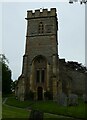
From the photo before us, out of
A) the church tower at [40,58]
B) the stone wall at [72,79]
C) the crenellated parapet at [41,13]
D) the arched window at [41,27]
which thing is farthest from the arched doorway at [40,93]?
the crenellated parapet at [41,13]

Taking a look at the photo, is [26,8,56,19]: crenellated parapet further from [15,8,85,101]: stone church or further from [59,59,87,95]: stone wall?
[59,59,87,95]: stone wall

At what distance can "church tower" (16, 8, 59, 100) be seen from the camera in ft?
155

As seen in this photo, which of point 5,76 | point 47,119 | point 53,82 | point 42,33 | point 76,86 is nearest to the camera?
point 47,119

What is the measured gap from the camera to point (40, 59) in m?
49.2

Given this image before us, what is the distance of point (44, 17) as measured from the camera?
51.3m

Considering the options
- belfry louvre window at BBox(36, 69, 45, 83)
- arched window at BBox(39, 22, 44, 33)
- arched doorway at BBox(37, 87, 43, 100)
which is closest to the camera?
arched doorway at BBox(37, 87, 43, 100)

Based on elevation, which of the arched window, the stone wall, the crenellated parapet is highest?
the crenellated parapet

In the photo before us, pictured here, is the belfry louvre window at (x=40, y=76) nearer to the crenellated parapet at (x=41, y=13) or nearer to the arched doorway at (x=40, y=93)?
the arched doorway at (x=40, y=93)

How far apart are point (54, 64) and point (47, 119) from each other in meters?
25.1

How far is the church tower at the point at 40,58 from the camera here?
4722cm

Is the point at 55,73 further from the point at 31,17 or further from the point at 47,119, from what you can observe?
the point at 47,119

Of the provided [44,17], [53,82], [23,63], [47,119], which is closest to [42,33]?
[44,17]

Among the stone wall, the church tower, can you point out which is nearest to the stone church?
the church tower

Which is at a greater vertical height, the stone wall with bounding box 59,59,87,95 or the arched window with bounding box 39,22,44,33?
the arched window with bounding box 39,22,44,33
